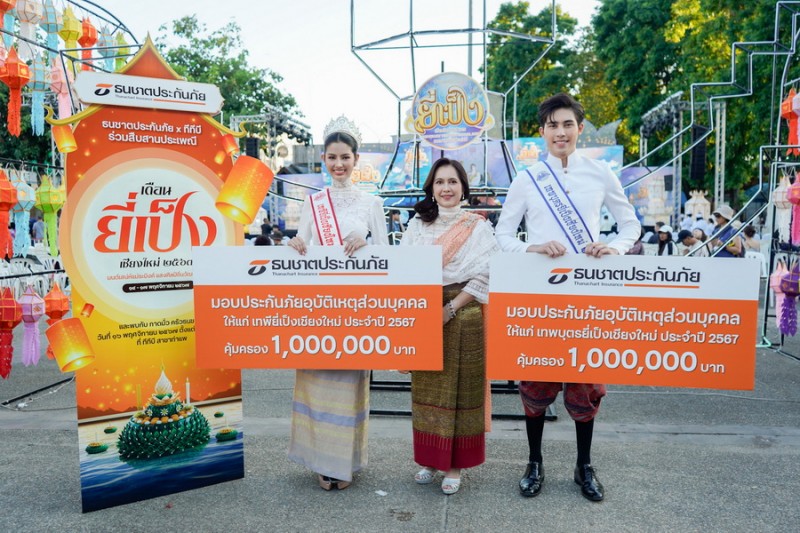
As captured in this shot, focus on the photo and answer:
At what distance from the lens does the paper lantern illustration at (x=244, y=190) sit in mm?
3180

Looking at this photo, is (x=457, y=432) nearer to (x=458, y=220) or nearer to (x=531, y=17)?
(x=458, y=220)

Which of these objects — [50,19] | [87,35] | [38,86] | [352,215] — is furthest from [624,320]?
[87,35]

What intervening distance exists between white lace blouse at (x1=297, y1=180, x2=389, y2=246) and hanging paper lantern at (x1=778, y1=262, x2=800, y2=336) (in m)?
3.79

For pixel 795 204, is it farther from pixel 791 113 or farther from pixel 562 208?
pixel 562 208

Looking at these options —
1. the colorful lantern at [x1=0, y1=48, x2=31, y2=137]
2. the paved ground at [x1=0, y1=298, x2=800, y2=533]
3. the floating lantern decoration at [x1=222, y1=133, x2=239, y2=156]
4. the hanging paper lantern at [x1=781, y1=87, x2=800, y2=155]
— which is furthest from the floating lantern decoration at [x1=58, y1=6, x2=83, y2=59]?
the hanging paper lantern at [x1=781, y1=87, x2=800, y2=155]

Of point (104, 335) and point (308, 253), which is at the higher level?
point (308, 253)

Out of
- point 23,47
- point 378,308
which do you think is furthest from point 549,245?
point 23,47

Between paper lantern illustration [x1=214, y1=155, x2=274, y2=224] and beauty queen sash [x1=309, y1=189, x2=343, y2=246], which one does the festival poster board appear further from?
beauty queen sash [x1=309, y1=189, x2=343, y2=246]

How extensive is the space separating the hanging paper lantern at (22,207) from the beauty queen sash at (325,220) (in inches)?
103

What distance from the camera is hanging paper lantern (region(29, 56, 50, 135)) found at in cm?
524

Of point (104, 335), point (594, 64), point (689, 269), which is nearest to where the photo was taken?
point (689, 269)

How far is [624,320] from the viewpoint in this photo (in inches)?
112

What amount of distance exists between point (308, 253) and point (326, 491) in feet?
3.83

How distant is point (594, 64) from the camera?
3070 centimetres
